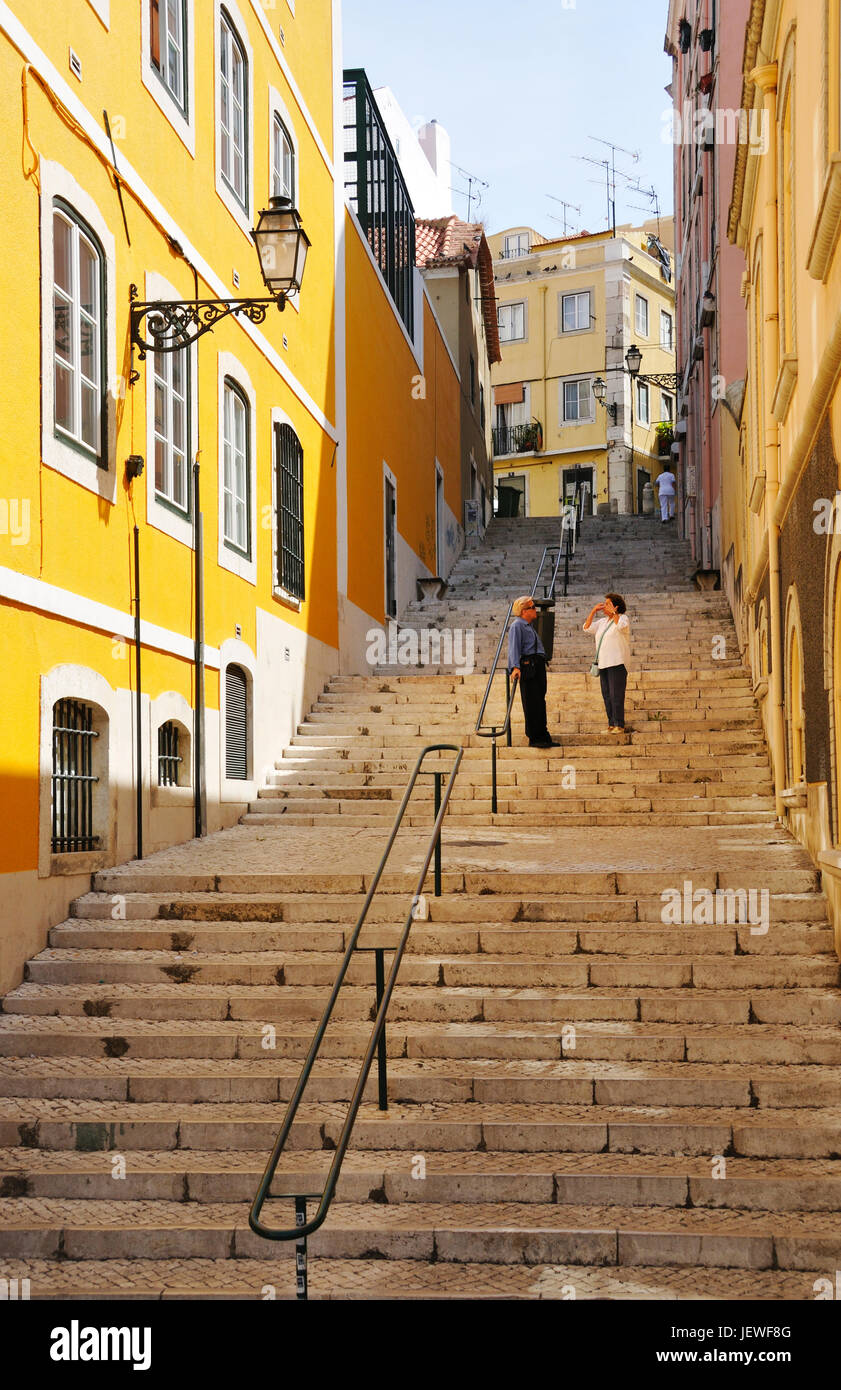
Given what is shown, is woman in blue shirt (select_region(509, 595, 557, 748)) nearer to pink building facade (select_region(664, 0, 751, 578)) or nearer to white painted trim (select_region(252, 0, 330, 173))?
pink building facade (select_region(664, 0, 751, 578))

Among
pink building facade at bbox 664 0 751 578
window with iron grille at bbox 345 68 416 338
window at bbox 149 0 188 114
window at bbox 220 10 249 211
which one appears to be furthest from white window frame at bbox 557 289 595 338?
window at bbox 149 0 188 114

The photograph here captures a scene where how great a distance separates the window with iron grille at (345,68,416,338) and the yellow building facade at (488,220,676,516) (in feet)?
71.4

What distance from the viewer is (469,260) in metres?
30.3

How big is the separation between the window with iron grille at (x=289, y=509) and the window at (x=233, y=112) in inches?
92.7

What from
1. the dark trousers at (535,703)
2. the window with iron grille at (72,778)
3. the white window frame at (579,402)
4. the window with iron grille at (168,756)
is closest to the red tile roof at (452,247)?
the white window frame at (579,402)

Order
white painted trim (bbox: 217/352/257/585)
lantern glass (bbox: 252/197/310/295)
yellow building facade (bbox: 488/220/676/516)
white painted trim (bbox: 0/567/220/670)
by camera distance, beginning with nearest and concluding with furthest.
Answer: white painted trim (bbox: 0/567/220/670), lantern glass (bbox: 252/197/310/295), white painted trim (bbox: 217/352/257/585), yellow building facade (bbox: 488/220/676/516)

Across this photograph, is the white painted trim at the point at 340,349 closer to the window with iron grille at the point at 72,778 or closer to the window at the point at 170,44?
the window at the point at 170,44

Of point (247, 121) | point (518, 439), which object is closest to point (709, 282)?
point (247, 121)

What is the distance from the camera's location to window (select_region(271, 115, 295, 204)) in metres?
14.1

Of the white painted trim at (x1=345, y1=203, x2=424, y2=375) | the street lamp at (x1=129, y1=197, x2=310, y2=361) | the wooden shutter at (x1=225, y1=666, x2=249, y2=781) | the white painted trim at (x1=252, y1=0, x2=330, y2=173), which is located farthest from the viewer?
the white painted trim at (x1=345, y1=203, x2=424, y2=375)

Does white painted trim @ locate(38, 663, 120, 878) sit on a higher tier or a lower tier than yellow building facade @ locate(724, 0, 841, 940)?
lower

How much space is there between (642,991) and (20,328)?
16.2ft

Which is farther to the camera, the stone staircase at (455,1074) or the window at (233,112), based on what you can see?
the window at (233,112)

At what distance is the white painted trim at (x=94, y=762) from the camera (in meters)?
7.96
